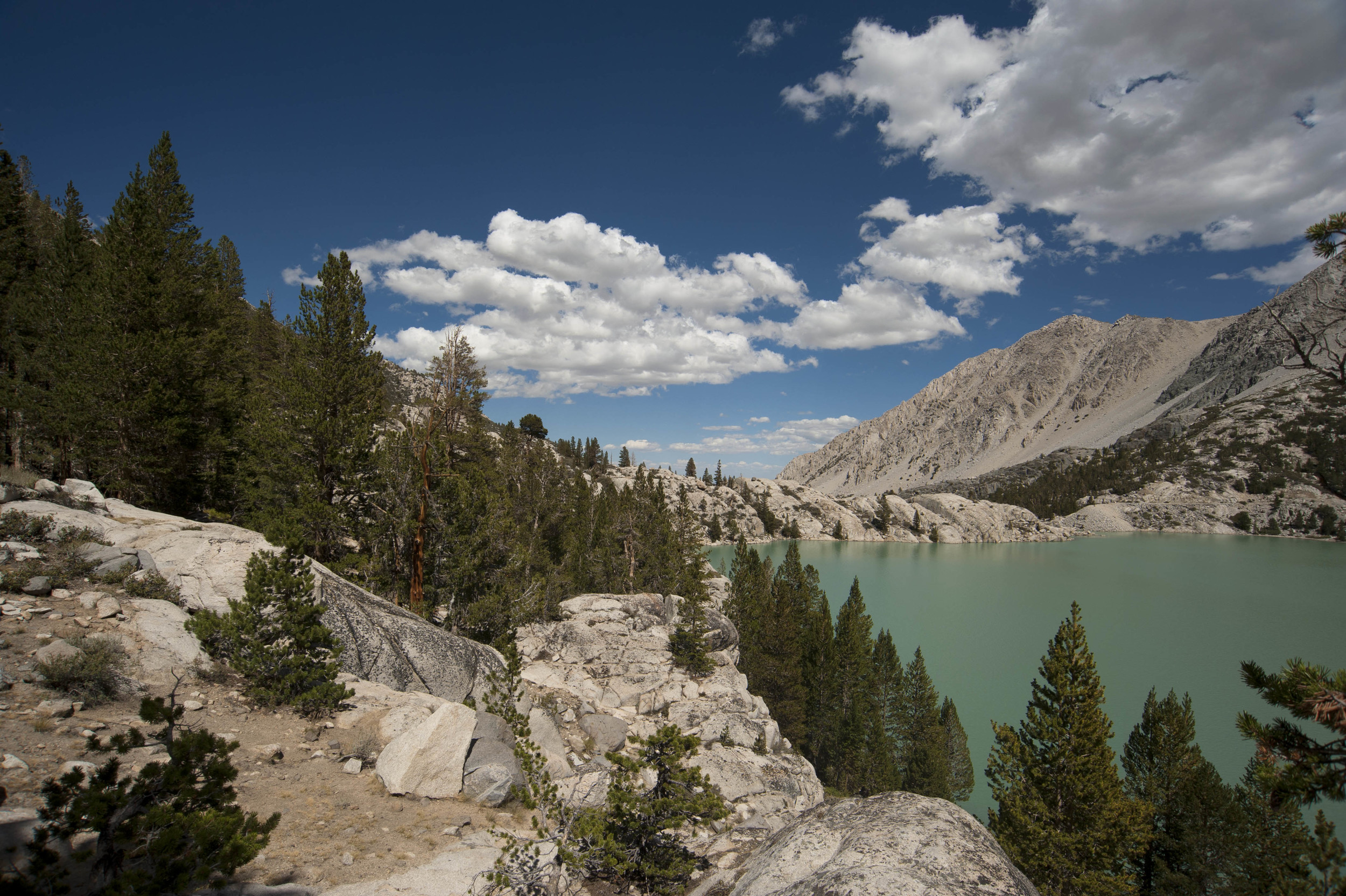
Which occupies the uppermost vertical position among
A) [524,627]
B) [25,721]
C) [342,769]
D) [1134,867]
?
[25,721]

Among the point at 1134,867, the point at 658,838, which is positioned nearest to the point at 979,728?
the point at 1134,867

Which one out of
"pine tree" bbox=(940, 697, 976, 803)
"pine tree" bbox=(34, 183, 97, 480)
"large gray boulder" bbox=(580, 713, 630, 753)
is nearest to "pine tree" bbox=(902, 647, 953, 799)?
"pine tree" bbox=(940, 697, 976, 803)

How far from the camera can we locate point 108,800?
4430 millimetres

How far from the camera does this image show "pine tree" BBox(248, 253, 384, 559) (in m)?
19.8

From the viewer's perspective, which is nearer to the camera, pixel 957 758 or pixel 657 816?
pixel 657 816

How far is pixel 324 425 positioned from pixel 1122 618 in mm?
85498

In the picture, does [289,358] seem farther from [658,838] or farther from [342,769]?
[658,838]

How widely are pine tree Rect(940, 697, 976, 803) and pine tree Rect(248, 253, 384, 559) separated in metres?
41.0

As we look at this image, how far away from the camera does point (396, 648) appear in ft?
48.4

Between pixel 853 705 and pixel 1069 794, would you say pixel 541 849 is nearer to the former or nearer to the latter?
pixel 1069 794

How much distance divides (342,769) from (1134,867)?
31195 mm

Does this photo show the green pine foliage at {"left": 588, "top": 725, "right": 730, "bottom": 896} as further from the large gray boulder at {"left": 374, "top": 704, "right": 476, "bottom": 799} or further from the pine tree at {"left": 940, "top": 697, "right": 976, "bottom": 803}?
the pine tree at {"left": 940, "top": 697, "right": 976, "bottom": 803}

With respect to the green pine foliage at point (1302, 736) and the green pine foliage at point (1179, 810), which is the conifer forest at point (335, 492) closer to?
the green pine foliage at point (1179, 810)

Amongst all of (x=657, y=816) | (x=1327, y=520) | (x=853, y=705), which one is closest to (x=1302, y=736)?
(x=657, y=816)
